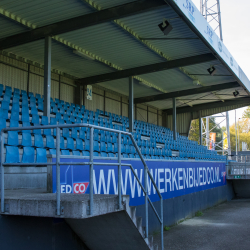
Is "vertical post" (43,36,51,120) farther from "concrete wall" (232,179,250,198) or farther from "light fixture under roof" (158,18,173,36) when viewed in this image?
"concrete wall" (232,179,250,198)

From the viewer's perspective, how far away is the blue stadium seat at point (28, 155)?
249 inches

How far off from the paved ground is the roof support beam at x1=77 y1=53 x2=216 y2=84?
661 centimetres

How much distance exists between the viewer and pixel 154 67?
51.2ft

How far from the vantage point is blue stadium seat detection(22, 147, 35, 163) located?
20.8 ft

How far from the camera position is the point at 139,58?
49.3 ft

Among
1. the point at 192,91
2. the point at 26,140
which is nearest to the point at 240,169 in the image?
the point at 192,91

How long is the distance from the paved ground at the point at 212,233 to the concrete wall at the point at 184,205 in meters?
0.29

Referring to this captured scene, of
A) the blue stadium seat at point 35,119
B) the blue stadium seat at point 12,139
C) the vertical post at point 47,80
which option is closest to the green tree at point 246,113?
the vertical post at point 47,80

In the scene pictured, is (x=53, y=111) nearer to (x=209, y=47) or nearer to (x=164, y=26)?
(x=164, y=26)

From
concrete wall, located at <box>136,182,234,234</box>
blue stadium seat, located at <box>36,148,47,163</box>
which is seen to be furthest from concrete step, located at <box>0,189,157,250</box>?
concrete wall, located at <box>136,182,234,234</box>

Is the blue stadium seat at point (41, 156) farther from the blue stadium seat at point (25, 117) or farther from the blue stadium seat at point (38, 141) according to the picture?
the blue stadium seat at point (25, 117)

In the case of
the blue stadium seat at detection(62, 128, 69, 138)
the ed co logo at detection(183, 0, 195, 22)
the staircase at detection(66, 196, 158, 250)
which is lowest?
the staircase at detection(66, 196, 158, 250)

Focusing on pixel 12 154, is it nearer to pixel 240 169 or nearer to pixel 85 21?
pixel 85 21

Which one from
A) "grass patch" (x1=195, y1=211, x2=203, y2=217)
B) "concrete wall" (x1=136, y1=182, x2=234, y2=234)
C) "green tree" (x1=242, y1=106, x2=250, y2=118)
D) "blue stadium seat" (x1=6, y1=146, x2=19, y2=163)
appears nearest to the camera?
"blue stadium seat" (x1=6, y1=146, x2=19, y2=163)
